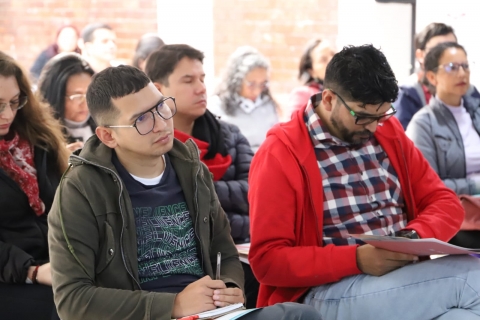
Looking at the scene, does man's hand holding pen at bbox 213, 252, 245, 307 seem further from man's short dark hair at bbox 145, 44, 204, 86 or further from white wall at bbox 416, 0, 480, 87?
white wall at bbox 416, 0, 480, 87

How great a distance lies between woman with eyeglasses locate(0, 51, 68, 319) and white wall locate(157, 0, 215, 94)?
316 cm

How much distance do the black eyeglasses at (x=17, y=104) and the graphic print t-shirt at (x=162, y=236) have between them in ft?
2.17

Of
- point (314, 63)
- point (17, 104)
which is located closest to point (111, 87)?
point (17, 104)

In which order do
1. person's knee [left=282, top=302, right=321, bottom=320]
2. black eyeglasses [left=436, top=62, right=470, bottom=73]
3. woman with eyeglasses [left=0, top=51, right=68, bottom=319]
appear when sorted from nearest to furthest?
person's knee [left=282, top=302, right=321, bottom=320] → woman with eyeglasses [left=0, top=51, right=68, bottom=319] → black eyeglasses [left=436, top=62, right=470, bottom=73]

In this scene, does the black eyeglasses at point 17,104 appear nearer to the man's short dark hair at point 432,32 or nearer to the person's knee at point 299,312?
the person's knee at point 299,312

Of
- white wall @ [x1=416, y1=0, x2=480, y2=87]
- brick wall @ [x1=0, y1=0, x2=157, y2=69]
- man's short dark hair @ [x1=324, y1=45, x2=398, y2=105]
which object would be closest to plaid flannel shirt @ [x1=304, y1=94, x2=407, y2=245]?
man's short dark hair @ [x1=324, y1=45, x2=398, y2=105]

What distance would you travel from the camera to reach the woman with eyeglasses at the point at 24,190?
2279 mm

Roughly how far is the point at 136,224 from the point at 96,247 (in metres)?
0.13

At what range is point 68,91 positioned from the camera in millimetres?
3285

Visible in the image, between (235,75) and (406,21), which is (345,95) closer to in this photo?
(235,75)

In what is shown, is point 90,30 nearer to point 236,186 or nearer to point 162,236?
point 236,186

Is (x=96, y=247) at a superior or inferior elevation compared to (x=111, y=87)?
inferior

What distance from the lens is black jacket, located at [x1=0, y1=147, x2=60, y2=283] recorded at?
2289mm

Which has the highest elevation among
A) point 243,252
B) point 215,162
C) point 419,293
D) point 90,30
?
point 90,30
